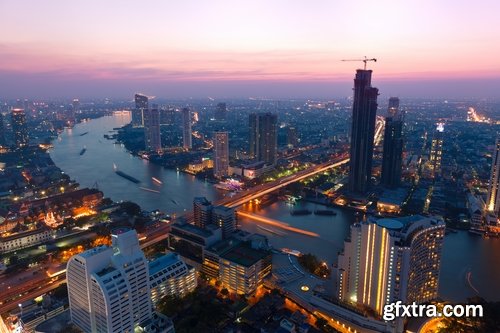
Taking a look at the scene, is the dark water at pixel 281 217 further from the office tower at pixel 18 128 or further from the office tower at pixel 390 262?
the office tower at pixel 18 128

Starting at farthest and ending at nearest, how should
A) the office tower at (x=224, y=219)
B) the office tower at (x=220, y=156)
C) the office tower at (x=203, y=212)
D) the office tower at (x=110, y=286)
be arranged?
the office tower at (x=220, y=156) < the office tower at (x=203, y=212) < the office tower at (x=224, y=219) < the office tower at (x=110, y=286)

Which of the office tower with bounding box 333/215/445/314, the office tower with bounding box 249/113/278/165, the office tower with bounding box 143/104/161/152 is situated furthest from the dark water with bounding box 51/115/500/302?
the office tower with bounding box 249/113/278/165

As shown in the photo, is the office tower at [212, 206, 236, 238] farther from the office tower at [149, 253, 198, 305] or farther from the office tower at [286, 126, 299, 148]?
the office tower at [286, 126, 299, 148]

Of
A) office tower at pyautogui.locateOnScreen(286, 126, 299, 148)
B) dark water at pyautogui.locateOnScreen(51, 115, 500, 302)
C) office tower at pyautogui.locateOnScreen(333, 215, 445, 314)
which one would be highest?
office tower at pyautogui.locateOnScreen(333, 215, 445, 314)

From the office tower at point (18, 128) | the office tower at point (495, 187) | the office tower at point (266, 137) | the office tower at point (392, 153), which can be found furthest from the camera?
the office tower at point (18, 128)

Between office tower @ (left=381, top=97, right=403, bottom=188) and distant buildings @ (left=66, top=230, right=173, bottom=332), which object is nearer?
distant buildings @ (left=66, top=230, right=173, bottom=332)

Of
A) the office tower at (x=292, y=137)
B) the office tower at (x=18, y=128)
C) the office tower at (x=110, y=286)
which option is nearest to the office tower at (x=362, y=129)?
the office tower at (x=110, y=286)

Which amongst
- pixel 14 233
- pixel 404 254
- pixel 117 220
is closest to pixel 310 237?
pixel 404 254

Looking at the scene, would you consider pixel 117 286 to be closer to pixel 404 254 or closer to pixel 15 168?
pixel 404 254
